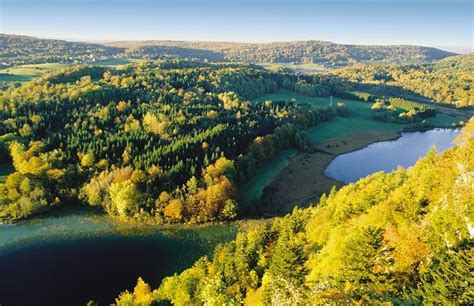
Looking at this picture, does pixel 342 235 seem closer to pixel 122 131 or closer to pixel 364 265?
pixel 364 265

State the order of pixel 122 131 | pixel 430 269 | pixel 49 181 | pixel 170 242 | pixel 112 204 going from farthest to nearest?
pixel 122 131 → pixel 49 181 → pixel 112 204 → pixel 170 242 → pixel 430 269

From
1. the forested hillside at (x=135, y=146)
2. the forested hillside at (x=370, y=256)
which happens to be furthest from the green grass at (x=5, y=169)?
the forested hillside at (x=370, y=256)

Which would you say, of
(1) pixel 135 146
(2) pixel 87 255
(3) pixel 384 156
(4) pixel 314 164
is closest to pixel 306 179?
(4) pixel 314 164

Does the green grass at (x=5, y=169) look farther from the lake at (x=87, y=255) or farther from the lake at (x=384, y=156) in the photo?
the lake at (x=384, y=156)

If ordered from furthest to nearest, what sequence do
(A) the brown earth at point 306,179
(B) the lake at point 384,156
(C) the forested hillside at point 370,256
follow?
(B) the lake at point 384,156 < (A) the brown earth at point 306,179 < (C) the forested hillside at point 370,256

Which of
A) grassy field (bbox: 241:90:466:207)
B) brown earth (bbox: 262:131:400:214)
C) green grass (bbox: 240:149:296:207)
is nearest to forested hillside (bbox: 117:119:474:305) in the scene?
brown earth (bbox: 262:131:400:214)

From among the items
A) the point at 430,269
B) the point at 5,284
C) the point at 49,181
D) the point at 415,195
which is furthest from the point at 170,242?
the point at 430,269
